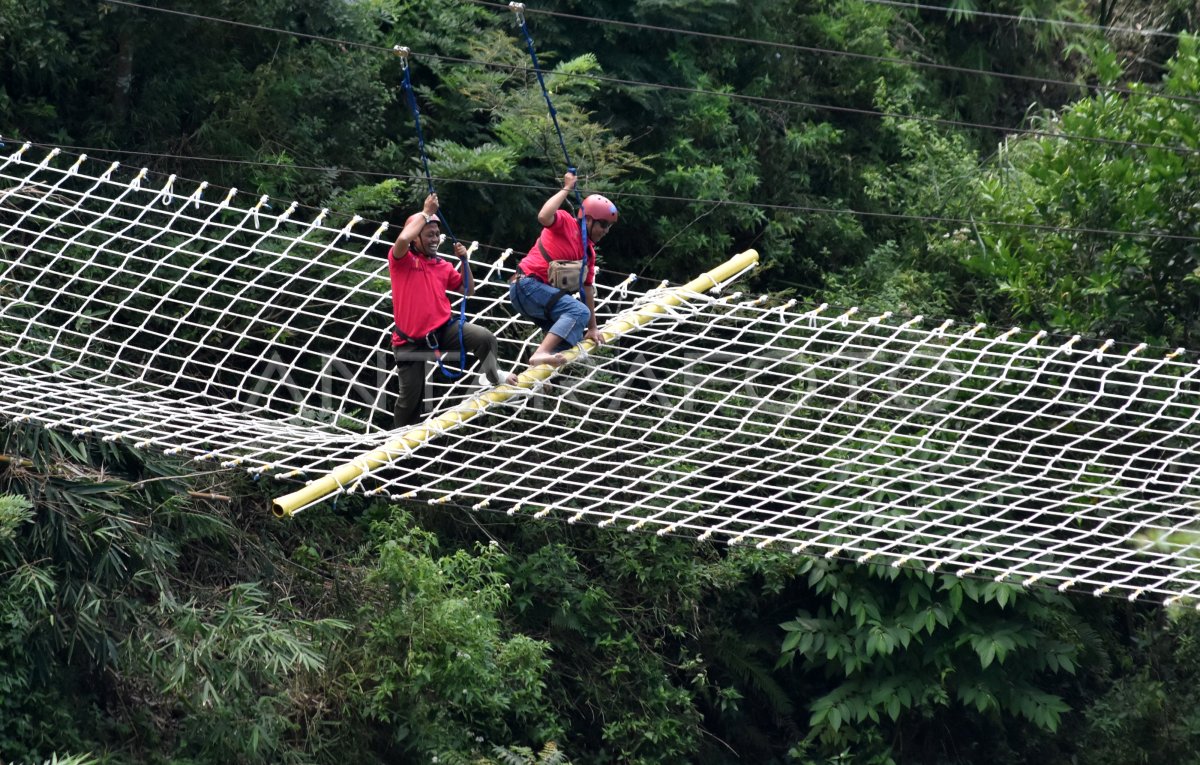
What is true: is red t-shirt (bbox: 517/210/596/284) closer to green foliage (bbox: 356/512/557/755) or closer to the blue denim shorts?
the blue denim shorts

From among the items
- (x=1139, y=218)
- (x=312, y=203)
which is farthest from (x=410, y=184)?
(x=1139, y=218)

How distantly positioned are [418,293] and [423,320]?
0.07 metres

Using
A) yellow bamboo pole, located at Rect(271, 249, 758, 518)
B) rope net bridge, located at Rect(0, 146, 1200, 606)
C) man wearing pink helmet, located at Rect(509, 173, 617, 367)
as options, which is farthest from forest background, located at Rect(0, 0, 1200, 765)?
man wearing pink helmet, located at Rect(509, 173, 617, 367)

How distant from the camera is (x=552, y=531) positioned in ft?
17.3

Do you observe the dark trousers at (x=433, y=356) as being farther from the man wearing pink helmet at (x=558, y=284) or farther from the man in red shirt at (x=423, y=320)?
the man wearing pink helmet at (x=558, y=284)

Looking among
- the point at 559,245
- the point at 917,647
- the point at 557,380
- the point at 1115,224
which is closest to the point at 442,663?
the point at 557,380

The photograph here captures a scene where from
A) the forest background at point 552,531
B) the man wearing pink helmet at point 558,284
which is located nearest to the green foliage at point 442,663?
the forest background at point 552,531

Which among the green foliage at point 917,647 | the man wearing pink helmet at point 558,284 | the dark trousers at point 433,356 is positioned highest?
the man wearing pink helmet at point 558,284

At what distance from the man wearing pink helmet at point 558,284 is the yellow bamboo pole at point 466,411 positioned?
65 millimetres

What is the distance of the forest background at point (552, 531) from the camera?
13.9 feet

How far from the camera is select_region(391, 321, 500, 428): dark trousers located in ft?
12.7

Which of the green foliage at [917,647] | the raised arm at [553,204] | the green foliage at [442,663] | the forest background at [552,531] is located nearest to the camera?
the raised arm at [553,204]

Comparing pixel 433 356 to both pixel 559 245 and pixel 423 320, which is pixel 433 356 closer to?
pixel 423 320

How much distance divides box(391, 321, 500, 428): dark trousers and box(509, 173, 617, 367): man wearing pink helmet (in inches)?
4.7
